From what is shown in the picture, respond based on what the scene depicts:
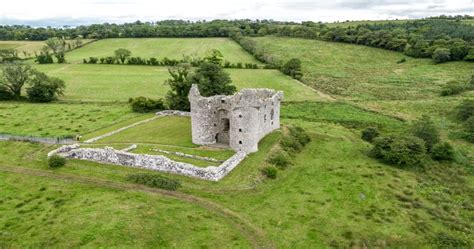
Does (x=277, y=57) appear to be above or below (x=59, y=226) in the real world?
above

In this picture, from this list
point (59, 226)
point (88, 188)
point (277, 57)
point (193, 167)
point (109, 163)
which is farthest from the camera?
point (277, 57)

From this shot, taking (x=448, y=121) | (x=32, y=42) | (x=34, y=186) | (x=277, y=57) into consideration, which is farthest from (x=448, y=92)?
(x=32, y=42)

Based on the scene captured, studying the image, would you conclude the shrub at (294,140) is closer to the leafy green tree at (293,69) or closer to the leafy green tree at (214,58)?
the leafy green tree at (214,58)

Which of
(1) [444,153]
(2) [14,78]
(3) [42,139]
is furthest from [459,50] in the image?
(2) [14,78]

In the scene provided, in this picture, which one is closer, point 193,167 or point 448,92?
point 193,167

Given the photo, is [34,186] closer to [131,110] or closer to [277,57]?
[131,110]

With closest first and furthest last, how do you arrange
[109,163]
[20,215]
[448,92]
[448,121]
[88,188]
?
1. [20,215]
2. [88,188]
3. [109,163]
4. [448,121]
5. [448,92]

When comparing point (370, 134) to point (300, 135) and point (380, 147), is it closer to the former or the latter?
point (380, 147)
